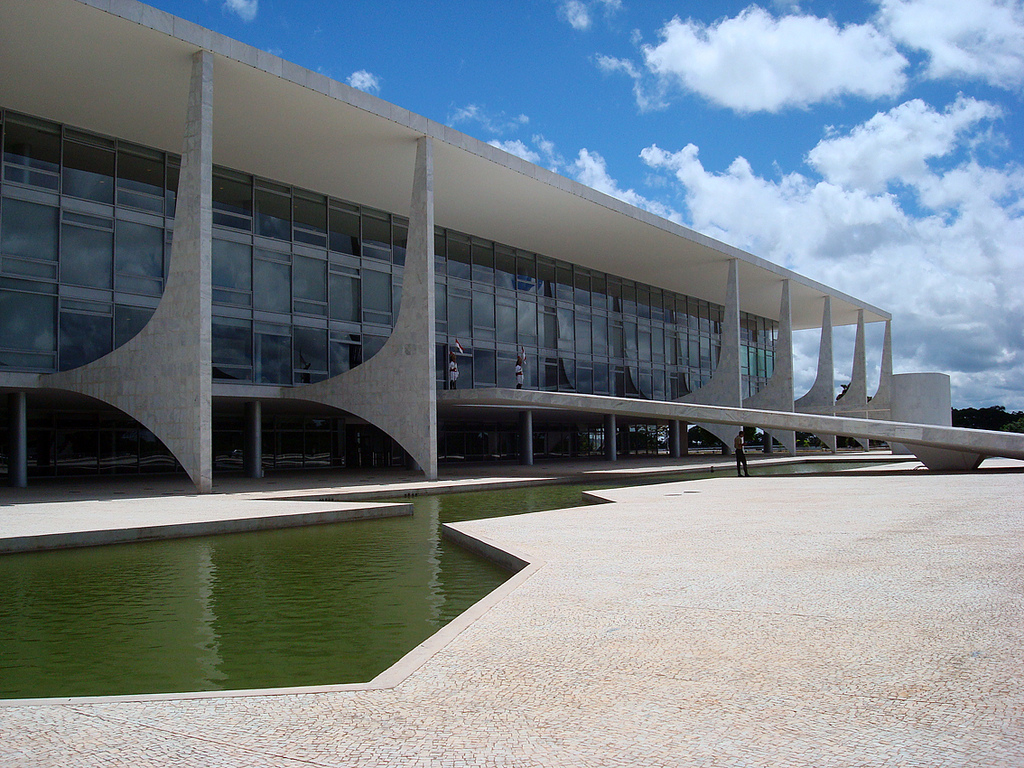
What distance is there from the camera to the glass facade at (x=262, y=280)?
21016mm

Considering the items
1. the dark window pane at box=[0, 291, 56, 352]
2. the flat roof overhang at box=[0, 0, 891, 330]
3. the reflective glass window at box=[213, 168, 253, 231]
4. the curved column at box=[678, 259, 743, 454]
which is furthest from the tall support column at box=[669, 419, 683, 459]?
the dark window pane at box=[0, 291, 56, 352]

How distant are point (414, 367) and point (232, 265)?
22.4 feet

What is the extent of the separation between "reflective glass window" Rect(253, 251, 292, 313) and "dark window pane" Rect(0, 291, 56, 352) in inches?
226

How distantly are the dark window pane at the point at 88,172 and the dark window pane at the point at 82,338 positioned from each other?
325 centimetres

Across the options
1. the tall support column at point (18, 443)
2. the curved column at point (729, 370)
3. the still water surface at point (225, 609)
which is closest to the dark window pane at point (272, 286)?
the tall support column at point (18, 443)

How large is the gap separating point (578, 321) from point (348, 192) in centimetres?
1380

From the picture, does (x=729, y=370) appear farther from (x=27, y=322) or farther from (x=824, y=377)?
(x=27, y=322)

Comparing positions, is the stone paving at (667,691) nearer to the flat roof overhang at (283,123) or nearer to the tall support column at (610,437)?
the flat roof overhang at (283,123)

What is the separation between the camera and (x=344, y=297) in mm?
27641

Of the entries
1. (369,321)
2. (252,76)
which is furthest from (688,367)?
(252,76)

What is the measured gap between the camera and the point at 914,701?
3623mm

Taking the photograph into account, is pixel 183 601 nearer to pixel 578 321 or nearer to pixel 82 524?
pixel 82 524

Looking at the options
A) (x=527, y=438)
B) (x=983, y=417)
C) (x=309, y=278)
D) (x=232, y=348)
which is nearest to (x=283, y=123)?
(x=309, y=278)

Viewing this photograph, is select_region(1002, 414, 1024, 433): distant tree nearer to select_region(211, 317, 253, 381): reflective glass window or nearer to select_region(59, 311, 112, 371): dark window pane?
select_region(211, 317, 253, 381): reflective glass window
